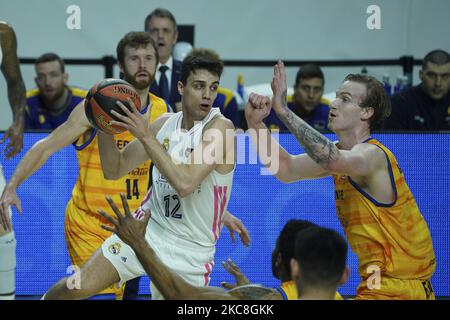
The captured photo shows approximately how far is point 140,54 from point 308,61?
127 inches

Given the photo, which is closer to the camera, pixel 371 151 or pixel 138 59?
pixel 371 151

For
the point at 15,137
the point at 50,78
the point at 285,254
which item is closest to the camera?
the point at 285,254

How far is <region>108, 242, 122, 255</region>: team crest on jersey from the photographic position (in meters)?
5.36

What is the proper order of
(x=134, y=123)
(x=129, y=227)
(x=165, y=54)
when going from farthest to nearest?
(x=165, y=54)
(x=134, y=123)
(x=129, y=227)

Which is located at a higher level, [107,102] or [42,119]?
[107,102]

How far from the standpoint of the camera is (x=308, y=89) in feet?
25.3

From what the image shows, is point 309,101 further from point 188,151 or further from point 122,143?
point 188,151

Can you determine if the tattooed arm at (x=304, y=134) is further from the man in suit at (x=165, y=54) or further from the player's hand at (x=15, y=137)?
the man in suit at (x=165, y=54)

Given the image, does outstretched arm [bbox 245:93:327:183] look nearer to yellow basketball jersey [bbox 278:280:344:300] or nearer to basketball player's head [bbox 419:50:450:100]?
yellow basketball jersey [bbox 278:280:344:300]

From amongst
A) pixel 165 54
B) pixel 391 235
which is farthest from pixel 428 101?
pixel 391 235

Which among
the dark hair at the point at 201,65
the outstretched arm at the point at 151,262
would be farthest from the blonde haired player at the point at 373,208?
the outstretched arm at the point at 151,262

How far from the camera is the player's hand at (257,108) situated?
17.4 ft

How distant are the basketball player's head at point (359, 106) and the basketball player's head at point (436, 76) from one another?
217 centimetres

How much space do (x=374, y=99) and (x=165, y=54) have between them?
2724 millimetres
